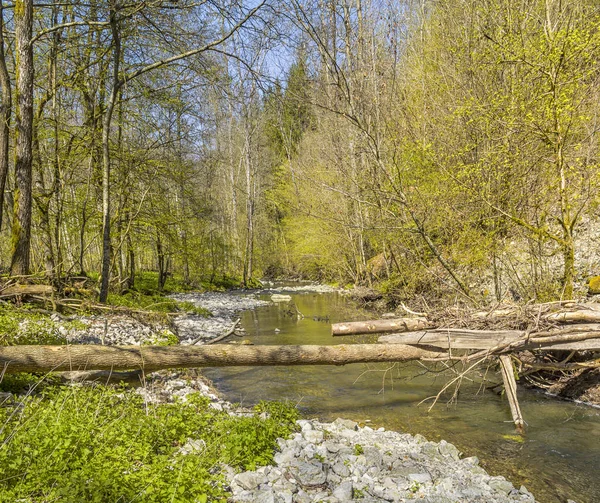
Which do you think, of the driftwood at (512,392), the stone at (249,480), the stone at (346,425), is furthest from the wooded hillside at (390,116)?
the stone at (249,480)

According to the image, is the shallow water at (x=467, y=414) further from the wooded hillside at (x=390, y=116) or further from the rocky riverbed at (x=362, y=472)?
the wooded hillside at (x=390, y=116)

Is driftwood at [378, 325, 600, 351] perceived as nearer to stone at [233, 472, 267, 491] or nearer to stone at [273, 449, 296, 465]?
stone at [273, 449, 296, 465]

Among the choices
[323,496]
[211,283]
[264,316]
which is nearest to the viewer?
[323,496]

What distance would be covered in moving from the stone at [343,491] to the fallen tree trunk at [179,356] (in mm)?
2221

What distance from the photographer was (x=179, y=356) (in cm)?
546

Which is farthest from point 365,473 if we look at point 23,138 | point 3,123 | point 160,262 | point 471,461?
point 160,262

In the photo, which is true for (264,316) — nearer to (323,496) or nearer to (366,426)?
(366,426)

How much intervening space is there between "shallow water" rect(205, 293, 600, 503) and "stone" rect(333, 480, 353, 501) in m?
1.87

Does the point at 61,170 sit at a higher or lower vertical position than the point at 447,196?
higher

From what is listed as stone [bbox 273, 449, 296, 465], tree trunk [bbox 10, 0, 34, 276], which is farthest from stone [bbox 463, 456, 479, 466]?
tree trunk [bbox 10, 0, 34, 276]

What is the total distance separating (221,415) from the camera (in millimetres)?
4785

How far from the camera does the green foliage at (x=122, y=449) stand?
286 centimetres

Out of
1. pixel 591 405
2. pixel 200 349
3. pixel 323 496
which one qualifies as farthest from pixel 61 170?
pixel 591 405

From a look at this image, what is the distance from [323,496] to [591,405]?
512 cm
